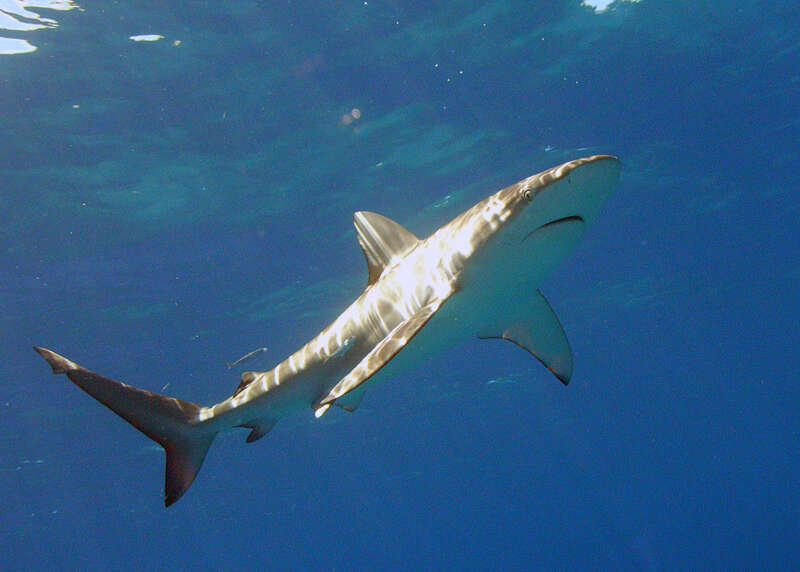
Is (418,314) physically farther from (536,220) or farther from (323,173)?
(323,173)

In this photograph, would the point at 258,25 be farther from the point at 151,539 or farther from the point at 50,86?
the point at 151,539

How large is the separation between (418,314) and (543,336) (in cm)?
191

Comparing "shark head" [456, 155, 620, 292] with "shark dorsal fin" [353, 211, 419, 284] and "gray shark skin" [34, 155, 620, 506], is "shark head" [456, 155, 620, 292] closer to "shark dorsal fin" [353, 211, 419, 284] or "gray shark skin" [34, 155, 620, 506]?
"gray shark skin" [34, 155, 620, 506]

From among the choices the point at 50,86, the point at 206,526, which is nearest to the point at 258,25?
the point at 50,86

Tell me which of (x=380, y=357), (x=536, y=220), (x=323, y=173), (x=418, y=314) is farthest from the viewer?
(x=323, y=173)

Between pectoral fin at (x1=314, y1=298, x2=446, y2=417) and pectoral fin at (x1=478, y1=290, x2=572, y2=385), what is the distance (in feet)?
5.22

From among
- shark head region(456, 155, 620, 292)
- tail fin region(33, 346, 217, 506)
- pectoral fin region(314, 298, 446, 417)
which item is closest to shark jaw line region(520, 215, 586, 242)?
shark head region(456, 155, 620, 292)

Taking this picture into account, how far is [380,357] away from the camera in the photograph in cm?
390

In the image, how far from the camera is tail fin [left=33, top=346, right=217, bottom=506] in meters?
5.46

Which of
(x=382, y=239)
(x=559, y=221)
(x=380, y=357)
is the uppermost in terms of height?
(x=559, y=221)

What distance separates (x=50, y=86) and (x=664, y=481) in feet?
628

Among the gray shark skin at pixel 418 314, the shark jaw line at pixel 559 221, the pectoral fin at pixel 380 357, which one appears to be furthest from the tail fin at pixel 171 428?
the shark jaw line at pixel 559 221

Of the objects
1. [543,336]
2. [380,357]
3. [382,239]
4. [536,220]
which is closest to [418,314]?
[380,357]

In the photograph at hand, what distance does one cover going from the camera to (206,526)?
62062 millimetres
